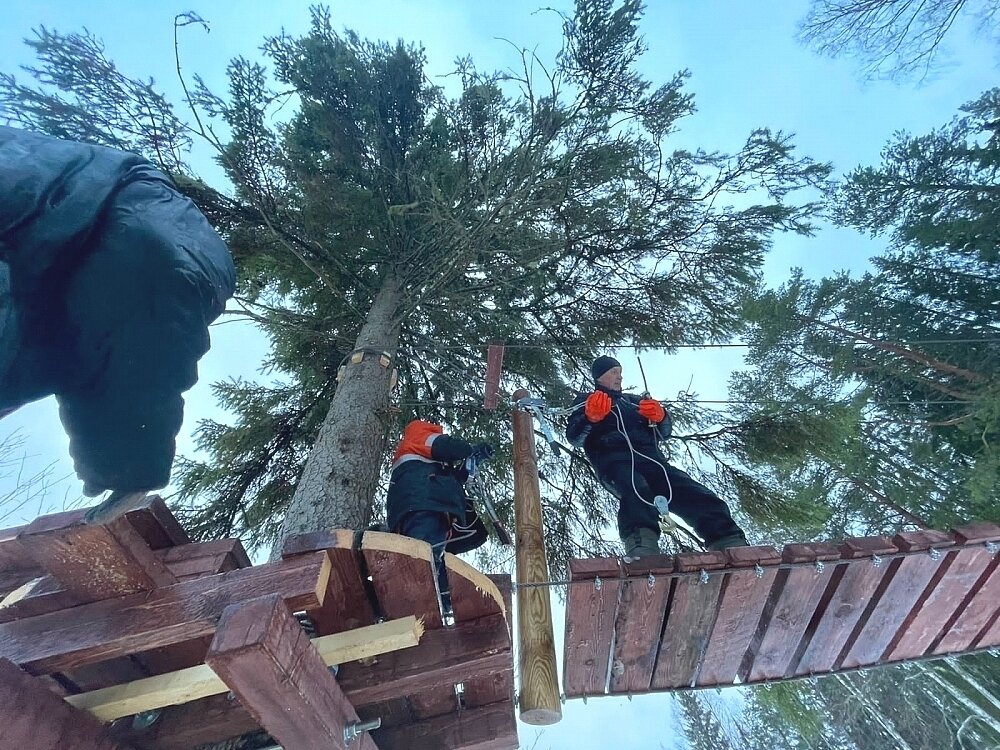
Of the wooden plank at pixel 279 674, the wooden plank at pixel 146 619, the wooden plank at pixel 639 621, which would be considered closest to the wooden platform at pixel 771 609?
the wooden plank at pixel 639 621

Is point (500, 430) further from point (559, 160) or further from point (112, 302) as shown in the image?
point (112, 302)

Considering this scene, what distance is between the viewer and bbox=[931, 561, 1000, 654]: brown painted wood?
9.94 ft

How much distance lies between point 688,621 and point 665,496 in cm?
124

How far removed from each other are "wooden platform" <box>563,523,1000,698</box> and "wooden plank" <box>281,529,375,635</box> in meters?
1.02

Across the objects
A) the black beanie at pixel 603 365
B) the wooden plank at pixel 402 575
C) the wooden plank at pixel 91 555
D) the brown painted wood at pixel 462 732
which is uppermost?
the wooden plank at pixel 91 555

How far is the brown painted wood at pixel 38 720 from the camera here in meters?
1.65

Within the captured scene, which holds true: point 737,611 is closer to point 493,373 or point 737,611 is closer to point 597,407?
point 597,407

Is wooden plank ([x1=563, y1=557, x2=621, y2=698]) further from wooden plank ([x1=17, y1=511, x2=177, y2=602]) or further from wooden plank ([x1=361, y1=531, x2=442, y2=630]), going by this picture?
wooden plank ([x1=17, y1=511, x2=177, y2=602])

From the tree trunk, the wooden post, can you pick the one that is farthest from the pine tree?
the wooden post

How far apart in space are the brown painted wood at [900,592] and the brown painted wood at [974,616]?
0.91 feet

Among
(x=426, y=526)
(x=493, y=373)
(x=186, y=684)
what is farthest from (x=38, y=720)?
(x=493, y=373)

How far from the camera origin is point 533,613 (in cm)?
279

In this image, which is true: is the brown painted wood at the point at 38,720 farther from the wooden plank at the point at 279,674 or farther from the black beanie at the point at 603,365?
the black beanie at the point at 603,365

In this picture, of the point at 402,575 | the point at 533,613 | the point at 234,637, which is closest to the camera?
the point at 234,637
